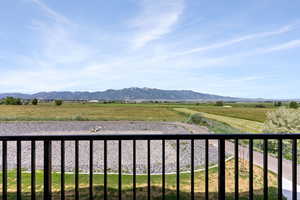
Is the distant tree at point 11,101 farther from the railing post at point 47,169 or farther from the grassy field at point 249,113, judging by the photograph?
the railing post at point 47,169

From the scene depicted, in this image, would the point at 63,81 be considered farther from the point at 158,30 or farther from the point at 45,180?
the point at 45,180

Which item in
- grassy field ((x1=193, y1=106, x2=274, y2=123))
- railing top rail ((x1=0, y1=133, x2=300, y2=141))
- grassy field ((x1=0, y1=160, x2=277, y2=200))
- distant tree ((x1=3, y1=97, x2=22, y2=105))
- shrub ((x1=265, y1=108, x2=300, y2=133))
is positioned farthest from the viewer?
distant tree ((x1=3, y1=97, x2=22, y2=105))

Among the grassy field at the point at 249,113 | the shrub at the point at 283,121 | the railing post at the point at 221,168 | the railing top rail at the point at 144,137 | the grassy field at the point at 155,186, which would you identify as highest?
the railing top rail at the point at 144,137

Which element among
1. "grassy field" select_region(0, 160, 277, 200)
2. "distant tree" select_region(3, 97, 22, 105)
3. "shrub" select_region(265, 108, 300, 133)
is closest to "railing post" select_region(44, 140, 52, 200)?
"grassy field" select_region(0, 160, 277, 200)

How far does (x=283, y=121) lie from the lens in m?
7.70

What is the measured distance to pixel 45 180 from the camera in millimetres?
1372

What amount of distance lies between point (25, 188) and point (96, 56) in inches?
288

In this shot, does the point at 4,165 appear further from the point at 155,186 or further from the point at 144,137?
the point at 155,186

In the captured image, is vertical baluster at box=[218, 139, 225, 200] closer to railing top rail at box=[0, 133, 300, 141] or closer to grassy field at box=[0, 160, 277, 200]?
railing top rail at box=[0, 133, 300, 141]

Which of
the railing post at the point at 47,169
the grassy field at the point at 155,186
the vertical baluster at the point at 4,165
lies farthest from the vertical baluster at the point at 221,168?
the grassy field at the point at 155,186

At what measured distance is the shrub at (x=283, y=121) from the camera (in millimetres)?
7365

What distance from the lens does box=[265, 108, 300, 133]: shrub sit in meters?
7.36

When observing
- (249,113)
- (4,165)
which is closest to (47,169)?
(4,165)

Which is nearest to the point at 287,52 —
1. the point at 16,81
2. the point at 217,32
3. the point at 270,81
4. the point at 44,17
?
the point at 217,32
